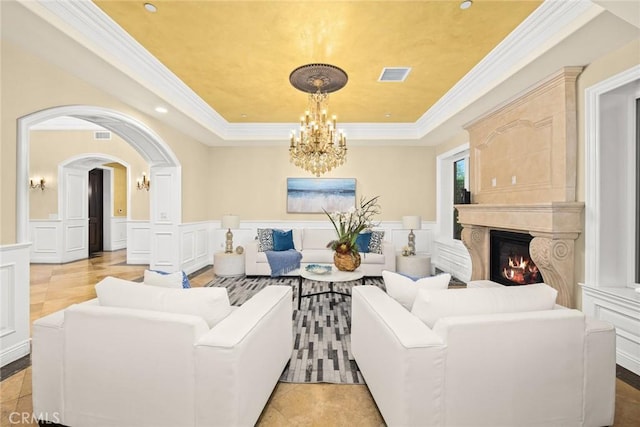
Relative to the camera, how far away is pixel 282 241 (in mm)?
5684

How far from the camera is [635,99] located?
102 inches

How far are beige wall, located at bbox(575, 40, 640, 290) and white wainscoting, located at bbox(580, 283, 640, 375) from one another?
0.24 m

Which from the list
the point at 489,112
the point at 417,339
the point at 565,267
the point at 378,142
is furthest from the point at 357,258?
the point at 378,142

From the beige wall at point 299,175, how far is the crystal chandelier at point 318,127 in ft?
9.09

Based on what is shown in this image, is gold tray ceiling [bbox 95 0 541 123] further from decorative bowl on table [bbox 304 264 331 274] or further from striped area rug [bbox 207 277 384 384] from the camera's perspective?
striped area rug [bbox 207 277 384 384]

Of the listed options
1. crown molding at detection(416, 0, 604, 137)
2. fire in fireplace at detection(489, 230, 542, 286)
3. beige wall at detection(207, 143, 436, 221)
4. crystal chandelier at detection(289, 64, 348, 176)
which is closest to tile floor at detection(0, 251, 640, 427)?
fire in fireplace at detection(489, 230, 542, 286)

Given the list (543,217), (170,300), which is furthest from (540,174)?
(170,300)

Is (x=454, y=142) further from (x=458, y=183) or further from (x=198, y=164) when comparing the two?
(x=198, y=164)

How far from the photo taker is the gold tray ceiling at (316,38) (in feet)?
8.04

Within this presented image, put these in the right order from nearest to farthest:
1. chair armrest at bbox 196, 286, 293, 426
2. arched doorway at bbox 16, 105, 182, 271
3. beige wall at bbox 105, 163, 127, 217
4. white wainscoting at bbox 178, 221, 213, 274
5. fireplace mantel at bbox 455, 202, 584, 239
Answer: chair armrest at bbox 196, 286, 293, 426, fireplace mantel at bbox 455, 202, 584, 239, arched doorway at bbox 16, 105, 182, 271, white wainscoting at bbox 178, 221, 213, 274, beige wall at bbox 105, 163, 127, 217

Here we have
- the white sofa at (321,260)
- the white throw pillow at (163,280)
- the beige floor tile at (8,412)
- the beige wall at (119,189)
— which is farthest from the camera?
the beige wall at (119,189)

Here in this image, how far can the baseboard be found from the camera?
8.04 ft

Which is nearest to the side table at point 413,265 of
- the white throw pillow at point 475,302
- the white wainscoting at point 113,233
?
the white throw pillow at point 475,302
